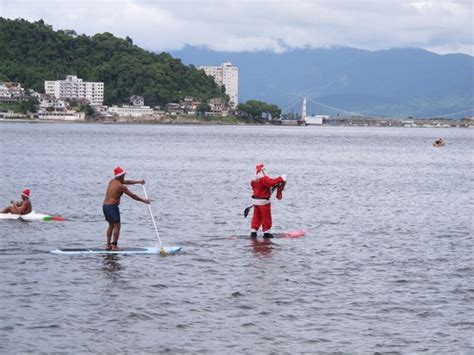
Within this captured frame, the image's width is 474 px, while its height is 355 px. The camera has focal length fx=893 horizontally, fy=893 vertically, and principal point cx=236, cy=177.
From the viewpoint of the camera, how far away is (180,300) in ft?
68.1

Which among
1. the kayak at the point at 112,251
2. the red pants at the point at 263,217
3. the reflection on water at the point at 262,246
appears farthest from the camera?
the red pants at the point at 263,217

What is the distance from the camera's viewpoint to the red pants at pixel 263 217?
2956cm

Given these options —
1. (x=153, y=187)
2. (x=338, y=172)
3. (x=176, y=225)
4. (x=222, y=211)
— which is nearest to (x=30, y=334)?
(x=176, y=225)

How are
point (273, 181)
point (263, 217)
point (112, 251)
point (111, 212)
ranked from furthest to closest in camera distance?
point (263, 217), point (273, 181), point (112, 251), point (111, 212)

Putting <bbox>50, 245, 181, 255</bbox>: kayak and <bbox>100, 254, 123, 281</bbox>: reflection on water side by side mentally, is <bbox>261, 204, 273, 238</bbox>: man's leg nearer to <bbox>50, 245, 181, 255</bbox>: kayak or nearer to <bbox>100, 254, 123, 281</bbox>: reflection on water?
<bbox>50, 245, 181, 255</bbox>: kayak

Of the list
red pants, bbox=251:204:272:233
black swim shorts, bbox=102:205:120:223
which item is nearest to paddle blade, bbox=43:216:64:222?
red pants, bbox=251:204:272:233

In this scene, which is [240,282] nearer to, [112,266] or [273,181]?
[112,266]

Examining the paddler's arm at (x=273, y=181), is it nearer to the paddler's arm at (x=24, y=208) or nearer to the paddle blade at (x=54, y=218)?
the paddle blade at (x=54, y=218)

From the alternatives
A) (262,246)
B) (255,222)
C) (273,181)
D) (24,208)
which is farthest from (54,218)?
(273,181)

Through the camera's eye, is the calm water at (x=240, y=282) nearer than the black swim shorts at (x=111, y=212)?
Yes

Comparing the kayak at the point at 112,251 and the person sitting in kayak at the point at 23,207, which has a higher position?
the person sitting in kayak at the point at 23,207

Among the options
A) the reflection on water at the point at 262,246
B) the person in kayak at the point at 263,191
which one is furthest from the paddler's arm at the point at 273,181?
the reflection on water at the point at 262,246

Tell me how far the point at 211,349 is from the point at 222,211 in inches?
939

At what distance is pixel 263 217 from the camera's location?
29.9 m
